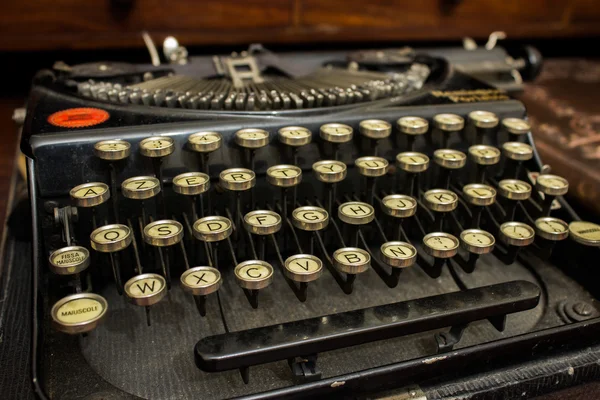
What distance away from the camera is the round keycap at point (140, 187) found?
0.99 m

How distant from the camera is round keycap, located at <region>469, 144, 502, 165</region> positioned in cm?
118

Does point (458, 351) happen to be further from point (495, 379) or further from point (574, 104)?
point (574, 104)

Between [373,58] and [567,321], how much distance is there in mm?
863

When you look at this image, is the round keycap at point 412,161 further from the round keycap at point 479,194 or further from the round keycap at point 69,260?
the round keycap at point 69,260

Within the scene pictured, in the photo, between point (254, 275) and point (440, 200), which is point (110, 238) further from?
point (440, 200)

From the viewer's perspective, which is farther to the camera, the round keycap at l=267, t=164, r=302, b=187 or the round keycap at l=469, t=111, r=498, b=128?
the round keycap at l=469, t=111, r=498, b=128

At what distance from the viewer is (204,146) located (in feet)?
3.43

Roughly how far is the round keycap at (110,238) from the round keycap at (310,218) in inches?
11.7

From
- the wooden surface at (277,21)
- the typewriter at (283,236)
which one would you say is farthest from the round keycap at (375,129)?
the wooden surface at (277,21)

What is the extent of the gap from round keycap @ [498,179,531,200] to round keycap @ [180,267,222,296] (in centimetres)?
61

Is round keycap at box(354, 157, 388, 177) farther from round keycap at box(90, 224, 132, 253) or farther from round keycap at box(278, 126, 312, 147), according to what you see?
round keycap at box(90, 224, 132, 253)

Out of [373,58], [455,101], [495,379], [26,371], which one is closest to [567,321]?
[495,379]

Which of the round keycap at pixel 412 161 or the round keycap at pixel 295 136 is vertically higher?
the round keycap at pixel 295 136

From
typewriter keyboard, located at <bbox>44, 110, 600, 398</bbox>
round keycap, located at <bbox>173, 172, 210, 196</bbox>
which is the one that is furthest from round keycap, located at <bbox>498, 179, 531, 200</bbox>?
round keycap, located at <bbox>173, 172, 210, 196</bbox>
